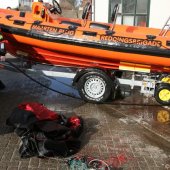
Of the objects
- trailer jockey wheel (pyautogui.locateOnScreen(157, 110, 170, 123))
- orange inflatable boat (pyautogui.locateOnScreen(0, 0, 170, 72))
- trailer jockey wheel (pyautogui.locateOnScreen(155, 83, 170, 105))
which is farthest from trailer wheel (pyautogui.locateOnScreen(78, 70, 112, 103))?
trailer jockey wheel (pyautogui.locateOnScreen(157, 110, 170, 123))

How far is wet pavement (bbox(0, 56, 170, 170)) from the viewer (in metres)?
Result: 4.84

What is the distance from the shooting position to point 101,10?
1274cm

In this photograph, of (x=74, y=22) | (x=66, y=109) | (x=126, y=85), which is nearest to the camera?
(x=66, y=109)

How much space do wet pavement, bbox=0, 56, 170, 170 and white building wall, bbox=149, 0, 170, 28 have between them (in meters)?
4.64

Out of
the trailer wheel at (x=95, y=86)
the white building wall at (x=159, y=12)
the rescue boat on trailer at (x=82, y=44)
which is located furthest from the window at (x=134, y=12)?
the trailer wheel at (x=95, y=86)

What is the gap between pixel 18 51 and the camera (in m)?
8.00

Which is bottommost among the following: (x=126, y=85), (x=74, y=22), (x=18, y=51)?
(x=126, y=85)

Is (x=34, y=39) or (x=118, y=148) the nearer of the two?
(x=118, y=148)

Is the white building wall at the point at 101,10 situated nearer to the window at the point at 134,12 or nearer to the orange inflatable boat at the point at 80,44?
the window at the point at 134,12

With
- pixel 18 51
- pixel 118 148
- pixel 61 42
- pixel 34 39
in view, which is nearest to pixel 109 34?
pixel 61 42

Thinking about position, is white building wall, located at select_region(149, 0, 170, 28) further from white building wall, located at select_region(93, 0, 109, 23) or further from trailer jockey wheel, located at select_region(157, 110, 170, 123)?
trailer jockey wheel, located at select_region(157, 110, 170, 123)

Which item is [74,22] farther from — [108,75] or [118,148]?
[118,148]

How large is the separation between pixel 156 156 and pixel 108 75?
2.63 m

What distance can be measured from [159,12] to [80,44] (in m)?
5.79
